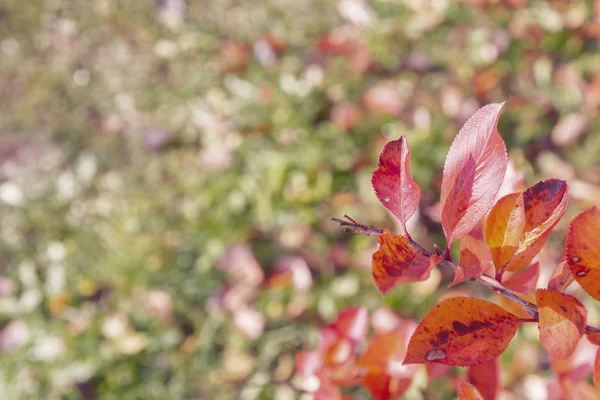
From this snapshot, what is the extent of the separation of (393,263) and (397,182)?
6 centimetres

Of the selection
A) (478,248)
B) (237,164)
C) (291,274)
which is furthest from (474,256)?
(237,164)

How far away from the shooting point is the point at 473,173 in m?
0.43

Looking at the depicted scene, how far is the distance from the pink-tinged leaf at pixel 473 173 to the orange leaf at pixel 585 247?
0.06 meters

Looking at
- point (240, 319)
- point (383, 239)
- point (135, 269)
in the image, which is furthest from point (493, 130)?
point (135, 269)

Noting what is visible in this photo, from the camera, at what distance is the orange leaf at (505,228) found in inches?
17.3

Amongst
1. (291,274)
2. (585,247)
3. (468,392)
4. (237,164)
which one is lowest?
(291,274)

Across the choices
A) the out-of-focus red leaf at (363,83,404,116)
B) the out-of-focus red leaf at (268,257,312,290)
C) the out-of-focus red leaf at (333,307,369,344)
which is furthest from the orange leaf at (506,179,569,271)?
the out-of-focus red leaf at (363,83,404,116)

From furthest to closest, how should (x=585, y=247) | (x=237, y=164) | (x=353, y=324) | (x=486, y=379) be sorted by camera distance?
1. (x=237, y=164)
2. (x=353, y=324)
3. (x=486, y=379)
4. (x=585, y=247)

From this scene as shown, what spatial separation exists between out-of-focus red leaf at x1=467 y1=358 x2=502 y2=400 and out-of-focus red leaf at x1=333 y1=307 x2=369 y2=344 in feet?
0.55

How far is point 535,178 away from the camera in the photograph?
1.72 metres

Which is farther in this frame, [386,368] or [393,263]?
[386,368]

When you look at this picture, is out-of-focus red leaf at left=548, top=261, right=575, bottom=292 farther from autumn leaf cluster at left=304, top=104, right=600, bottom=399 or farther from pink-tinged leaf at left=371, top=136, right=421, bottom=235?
pink-tinged leaf at left=371, top=136, right=421, bottom=235

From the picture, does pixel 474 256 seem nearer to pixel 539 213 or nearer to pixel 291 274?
pixel 539 213

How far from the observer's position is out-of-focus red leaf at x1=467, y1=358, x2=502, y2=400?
61 centimetres
